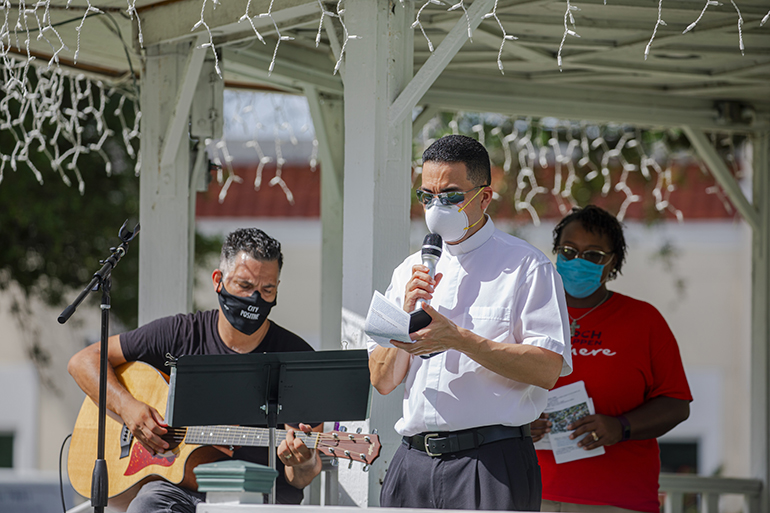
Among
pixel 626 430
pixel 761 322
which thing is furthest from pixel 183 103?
pixel 761 322

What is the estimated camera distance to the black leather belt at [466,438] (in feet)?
8.96

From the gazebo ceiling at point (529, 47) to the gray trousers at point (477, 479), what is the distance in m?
1.68

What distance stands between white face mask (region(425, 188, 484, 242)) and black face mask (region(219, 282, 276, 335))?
3.71 ft

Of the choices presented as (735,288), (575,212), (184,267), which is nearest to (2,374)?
(184,267)

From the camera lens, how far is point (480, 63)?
531 cm

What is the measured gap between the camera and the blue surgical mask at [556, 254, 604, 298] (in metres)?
3.75

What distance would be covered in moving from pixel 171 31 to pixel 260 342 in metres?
1.59

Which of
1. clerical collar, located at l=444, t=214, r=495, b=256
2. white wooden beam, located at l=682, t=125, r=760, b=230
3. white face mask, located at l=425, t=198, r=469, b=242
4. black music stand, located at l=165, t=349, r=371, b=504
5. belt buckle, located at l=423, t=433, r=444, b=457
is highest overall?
white wooden beam, located at l=682, t=125, r=760, b=230

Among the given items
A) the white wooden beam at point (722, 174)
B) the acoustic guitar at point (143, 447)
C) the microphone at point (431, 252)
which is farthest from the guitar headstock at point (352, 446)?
the white wooden beam at point (722, 174)

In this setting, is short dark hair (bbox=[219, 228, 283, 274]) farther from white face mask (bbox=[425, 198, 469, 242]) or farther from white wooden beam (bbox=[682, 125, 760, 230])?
white wooden beam (bbox=[682, 125, 760, 230])

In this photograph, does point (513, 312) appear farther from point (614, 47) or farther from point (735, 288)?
point (735, 288)

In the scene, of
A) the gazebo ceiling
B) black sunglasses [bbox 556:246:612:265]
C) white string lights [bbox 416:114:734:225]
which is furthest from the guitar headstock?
white string lights [bbox 416:114:734:225]

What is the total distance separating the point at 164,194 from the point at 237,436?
1599mm

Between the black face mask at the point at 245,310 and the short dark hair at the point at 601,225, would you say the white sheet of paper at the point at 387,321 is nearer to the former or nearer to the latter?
the black face mask at the point at 245,310
